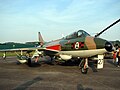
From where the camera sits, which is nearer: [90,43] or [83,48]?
[90,43]

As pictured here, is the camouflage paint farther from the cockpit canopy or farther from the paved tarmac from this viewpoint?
the paved tarmac

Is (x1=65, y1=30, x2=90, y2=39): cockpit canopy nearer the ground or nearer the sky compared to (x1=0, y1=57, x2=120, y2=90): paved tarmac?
nearer the sky

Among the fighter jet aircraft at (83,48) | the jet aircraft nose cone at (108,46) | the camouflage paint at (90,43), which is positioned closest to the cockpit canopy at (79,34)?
the fighter jet aircraft at (83,48)

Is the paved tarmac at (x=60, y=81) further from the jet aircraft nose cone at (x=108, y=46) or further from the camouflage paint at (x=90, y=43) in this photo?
the camouflage paint at (x=90, y=43)

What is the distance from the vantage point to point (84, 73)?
1084 centimetres

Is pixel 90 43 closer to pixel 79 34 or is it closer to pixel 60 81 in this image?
pixel 79 34

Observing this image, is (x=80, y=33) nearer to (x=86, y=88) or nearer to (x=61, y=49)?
(x=61, y=49)

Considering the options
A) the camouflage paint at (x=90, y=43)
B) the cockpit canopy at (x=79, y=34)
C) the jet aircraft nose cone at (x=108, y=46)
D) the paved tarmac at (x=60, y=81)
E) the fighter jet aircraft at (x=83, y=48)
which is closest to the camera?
the paved tarmac at (x=60, y=81)

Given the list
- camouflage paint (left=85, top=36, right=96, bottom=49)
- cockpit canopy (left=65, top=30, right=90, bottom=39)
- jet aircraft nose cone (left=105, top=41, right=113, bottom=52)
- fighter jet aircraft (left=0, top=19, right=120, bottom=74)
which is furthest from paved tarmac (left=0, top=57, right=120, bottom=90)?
cockpit canopy (left=65, top=30, right=90, bottom=39)

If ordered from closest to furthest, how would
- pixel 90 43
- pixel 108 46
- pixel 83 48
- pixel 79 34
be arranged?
pixel 108 46 < pixel 90 43 < pixel 83 48 < pixel 79 34

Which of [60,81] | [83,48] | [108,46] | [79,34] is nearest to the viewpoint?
[60,81]

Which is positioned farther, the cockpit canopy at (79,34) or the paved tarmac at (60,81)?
the cockpit canopy at (79,34)

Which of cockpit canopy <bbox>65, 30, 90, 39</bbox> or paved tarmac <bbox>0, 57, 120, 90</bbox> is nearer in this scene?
paved tarmac <bbox>0, 57, 120, 90</bbox>

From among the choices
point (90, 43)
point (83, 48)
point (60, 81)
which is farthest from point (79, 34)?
point (60, 81)
